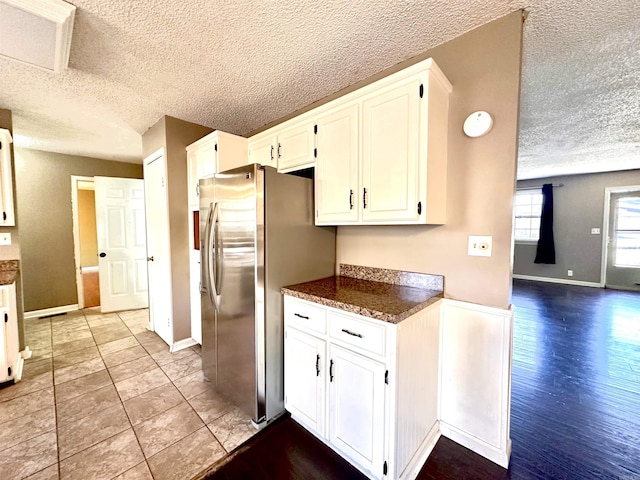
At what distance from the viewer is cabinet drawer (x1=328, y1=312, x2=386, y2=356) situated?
1297mm

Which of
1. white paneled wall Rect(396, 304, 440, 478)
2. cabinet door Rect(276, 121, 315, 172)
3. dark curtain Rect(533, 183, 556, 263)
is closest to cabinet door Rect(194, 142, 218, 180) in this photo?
cabinet door Rect(276, 121, 315, 172)

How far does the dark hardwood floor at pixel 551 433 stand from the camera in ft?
4.84

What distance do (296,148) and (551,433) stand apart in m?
2.63

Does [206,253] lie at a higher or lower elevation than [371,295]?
higher

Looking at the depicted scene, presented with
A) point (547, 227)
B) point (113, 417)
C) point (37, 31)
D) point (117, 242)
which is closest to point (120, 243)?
point (117, 242)

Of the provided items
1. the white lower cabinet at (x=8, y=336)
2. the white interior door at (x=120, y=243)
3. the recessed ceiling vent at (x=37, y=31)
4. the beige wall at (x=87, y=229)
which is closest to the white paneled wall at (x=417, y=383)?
the recessed ceiling vent at (x=37, y=31)

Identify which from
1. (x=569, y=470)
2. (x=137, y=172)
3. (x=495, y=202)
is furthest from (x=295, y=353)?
(x=137, y=172)

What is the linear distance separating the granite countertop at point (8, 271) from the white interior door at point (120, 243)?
1644 millimetres

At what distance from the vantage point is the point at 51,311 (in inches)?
156

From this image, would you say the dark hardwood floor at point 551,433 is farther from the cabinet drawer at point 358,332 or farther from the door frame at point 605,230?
the door frame at point 605,230

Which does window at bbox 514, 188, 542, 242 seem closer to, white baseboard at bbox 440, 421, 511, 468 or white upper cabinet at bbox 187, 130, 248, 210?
white baseboard at bbox 440, 421, 511, 468

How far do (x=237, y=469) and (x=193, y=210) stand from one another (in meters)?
2.33

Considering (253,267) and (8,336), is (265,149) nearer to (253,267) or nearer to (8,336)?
(253,267)

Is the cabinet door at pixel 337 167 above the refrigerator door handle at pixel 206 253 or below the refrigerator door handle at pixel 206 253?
above
